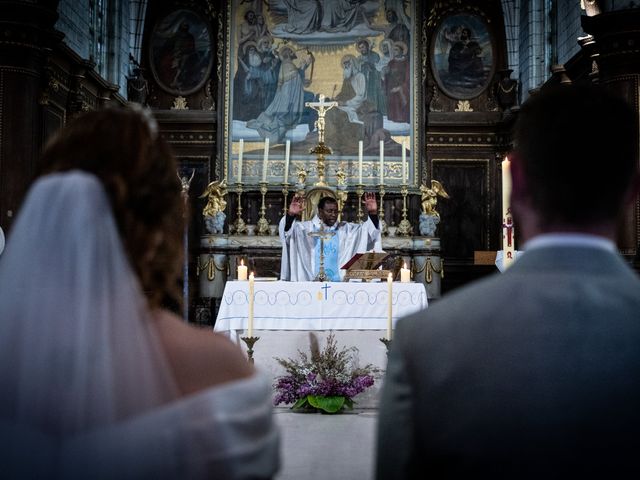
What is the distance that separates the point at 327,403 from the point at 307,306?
104 centimetres

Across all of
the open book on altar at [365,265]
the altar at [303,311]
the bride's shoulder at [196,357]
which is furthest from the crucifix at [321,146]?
the bride's shoulder at [196,357]

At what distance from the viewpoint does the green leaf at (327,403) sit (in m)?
6.76

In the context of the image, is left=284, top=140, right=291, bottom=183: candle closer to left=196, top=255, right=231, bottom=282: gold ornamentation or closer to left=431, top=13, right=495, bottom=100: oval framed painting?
left=196, top=255, right=231, bottom=282: gold ornamentation

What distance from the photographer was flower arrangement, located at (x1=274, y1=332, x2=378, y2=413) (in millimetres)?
6805

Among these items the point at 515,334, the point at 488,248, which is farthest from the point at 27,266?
the point at 488,248

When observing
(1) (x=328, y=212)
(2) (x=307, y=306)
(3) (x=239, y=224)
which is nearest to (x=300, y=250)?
(1) (x=328, y=212)

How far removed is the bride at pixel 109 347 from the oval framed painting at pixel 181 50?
14823 millimetres

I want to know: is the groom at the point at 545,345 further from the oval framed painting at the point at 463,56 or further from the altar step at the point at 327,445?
the oval framed painting at the point at 463,56

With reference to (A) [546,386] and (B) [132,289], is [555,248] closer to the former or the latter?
(A) [546,386]

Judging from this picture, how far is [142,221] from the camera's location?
1.69 meters

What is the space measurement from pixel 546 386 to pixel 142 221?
2.86ft

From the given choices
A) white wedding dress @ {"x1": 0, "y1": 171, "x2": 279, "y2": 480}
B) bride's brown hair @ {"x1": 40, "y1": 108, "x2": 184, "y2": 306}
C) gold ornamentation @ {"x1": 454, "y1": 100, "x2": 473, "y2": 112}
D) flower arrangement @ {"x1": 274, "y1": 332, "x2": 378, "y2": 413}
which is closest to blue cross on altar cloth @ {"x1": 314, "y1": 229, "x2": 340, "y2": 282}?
flower arrangement @ {"x1": 274, "y1": 332, "x2": 378, "y2": 413}

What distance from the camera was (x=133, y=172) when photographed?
65.1 inches

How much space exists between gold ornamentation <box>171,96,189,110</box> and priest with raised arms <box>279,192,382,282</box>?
24.9 ft
